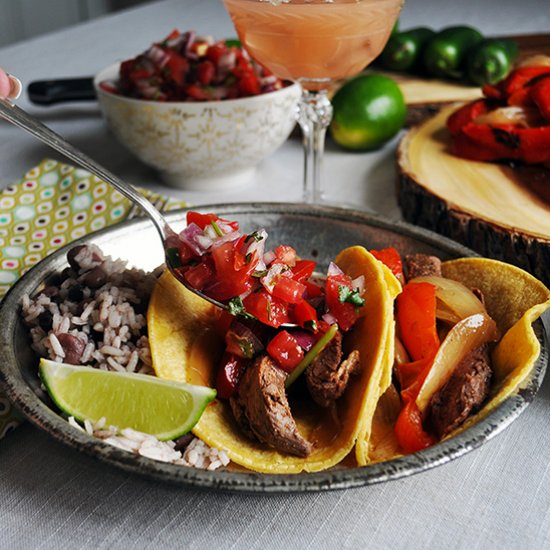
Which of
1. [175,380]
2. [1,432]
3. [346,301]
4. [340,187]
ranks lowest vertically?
[340,187]

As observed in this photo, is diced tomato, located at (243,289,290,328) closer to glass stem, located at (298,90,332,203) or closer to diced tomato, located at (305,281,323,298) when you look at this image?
diced tomato, located at (305,281,323,298)

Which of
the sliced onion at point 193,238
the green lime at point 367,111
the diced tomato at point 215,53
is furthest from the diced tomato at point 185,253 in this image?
the green lime at point 367,111

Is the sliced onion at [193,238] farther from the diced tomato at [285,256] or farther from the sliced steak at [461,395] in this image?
the sliced steak at [461,395]

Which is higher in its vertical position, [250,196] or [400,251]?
[400,251]

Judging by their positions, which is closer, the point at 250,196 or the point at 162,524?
the point at 162,524

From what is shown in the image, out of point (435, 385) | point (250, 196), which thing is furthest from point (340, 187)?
point (435, 385)

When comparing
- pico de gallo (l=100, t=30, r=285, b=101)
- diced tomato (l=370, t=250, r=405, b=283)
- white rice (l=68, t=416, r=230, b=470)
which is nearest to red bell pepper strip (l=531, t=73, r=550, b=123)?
pico de gallo (l=100, t=30, r=285, b=101)

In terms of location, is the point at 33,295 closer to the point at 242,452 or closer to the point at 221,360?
the point at 221,360
